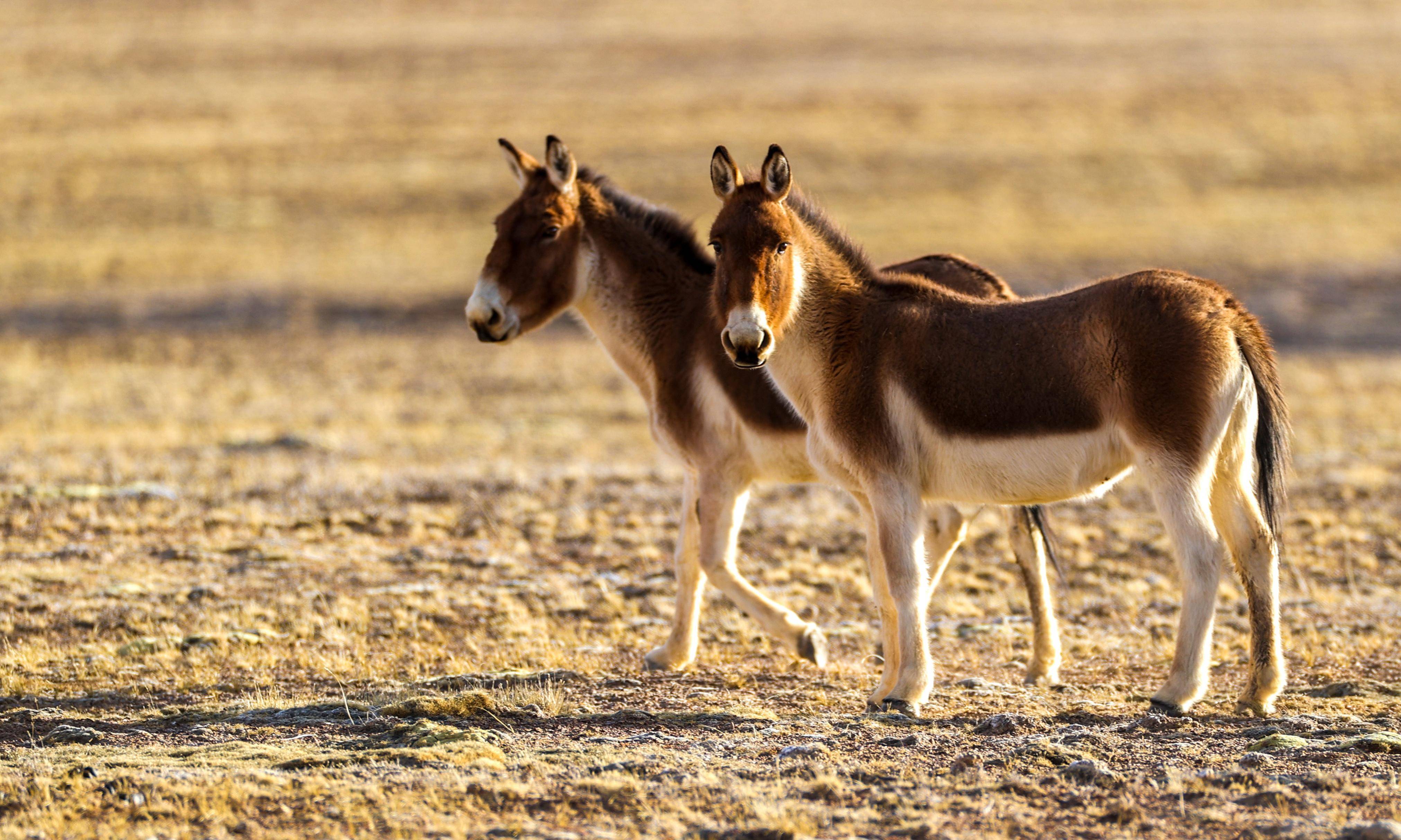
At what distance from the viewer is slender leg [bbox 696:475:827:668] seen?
955 centimetres

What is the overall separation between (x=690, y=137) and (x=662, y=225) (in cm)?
4214

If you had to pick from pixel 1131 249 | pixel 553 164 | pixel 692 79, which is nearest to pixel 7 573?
pixel 553 164

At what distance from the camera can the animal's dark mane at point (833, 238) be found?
28.9 feet

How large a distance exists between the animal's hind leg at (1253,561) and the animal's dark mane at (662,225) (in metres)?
3.92

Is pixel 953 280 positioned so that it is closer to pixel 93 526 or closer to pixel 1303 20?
pixel 93 526

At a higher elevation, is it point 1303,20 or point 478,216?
point 1303,20

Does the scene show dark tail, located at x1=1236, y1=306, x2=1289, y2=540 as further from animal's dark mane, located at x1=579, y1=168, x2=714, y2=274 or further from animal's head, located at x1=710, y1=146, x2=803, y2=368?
animal's dark mane, located at x1=579, y1=168, x2=714, y2=274

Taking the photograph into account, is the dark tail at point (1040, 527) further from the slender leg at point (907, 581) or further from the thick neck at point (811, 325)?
the thick neck at point (811, 325)

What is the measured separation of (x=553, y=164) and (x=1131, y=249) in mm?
32048

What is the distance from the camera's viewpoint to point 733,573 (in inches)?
381

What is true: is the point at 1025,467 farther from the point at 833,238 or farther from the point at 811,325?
the point at 833,238

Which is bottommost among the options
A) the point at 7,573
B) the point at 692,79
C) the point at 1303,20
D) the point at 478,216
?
the point at 7,573

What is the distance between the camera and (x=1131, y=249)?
39562mm

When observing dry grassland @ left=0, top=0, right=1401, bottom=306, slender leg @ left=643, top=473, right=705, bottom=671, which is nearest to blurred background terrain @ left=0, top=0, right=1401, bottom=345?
dry grassland @ left=0, top=0, right=1401, bottom=306
